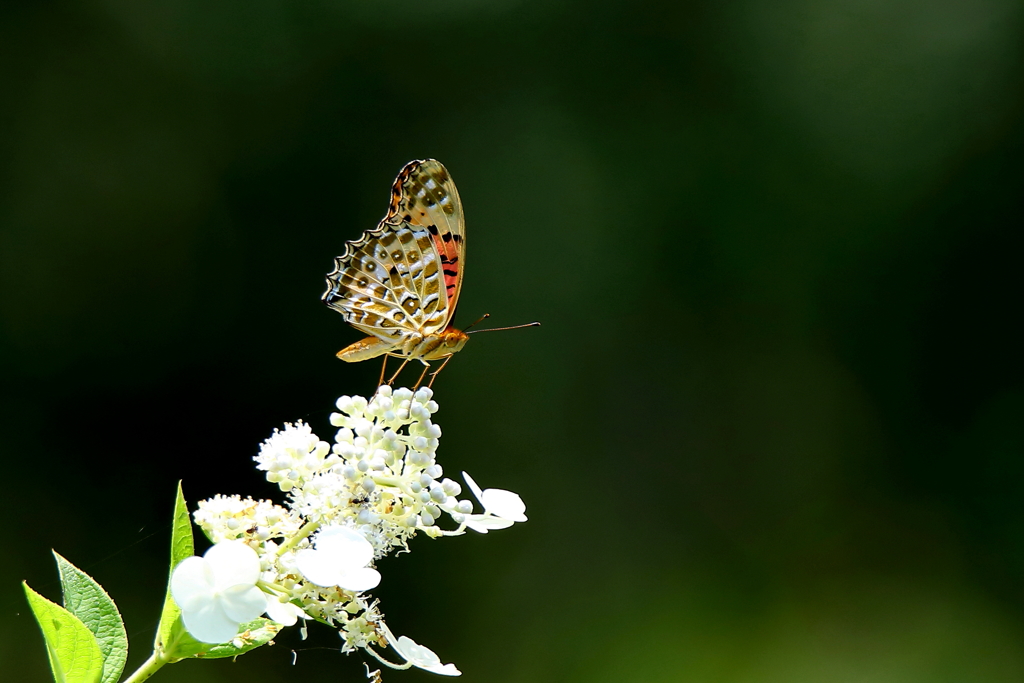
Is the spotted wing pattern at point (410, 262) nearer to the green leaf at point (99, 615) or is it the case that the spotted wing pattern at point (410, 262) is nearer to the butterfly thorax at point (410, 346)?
the butterfly thorax at point (410, 346)

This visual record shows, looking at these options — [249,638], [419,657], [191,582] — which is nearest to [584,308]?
[419,657]

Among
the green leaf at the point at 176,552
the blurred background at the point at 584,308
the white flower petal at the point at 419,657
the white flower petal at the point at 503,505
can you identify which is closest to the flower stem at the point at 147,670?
the green leaf at the point at 176,552

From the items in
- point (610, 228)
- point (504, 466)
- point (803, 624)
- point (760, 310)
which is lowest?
point (803, 624)

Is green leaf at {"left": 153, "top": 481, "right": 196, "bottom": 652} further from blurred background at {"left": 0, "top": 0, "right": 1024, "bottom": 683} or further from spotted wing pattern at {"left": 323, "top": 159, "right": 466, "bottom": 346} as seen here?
blurred background at {"left": 0, "top": 0, "right": 1024, "bottom": 683}

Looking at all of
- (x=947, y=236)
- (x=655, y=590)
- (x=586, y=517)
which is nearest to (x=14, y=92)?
(x=586, y=517)

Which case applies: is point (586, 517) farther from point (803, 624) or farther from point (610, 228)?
point (610, 228)

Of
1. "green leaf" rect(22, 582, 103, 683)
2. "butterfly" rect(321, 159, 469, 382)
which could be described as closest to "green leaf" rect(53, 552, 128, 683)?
"green leaf" rect(22, 582, 103, 683)
